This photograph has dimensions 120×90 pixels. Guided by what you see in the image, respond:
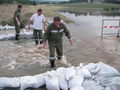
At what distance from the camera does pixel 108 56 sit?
8.87 meters

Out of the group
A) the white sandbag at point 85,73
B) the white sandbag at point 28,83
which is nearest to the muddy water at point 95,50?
the white sandbag at point 85,73

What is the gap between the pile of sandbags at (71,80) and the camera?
18.3 feet

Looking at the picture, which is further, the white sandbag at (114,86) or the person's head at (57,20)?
the person's head at (57,20)

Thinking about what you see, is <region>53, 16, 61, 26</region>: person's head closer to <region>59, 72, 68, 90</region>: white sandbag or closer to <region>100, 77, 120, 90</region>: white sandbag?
<region>59, 72, 68, 90</region>: white sandbag

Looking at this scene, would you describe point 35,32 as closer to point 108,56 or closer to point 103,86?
point 108,56

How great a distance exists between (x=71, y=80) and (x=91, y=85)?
1.48 ft

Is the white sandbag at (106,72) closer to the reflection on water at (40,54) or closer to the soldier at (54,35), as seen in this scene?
the reflection on water at (40,54)

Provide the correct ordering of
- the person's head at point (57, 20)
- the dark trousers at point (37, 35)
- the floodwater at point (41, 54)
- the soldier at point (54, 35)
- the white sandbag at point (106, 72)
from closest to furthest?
the white sandbag at point (106, 72), the person's head at point (57, 20), the soldier at point (54, 35), the floodwater at point (41, 54), the dark trousers at point (37, 35)

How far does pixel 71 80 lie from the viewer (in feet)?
18.9

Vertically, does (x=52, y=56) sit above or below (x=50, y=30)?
below

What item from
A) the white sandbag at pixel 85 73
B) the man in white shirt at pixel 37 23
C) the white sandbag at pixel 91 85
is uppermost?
the man in white shirt at pixel 37 23

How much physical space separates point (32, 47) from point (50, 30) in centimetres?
319

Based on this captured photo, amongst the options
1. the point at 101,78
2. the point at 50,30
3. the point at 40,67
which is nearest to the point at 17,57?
the point at 40,67

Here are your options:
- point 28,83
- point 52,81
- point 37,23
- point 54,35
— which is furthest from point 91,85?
point 37,23
